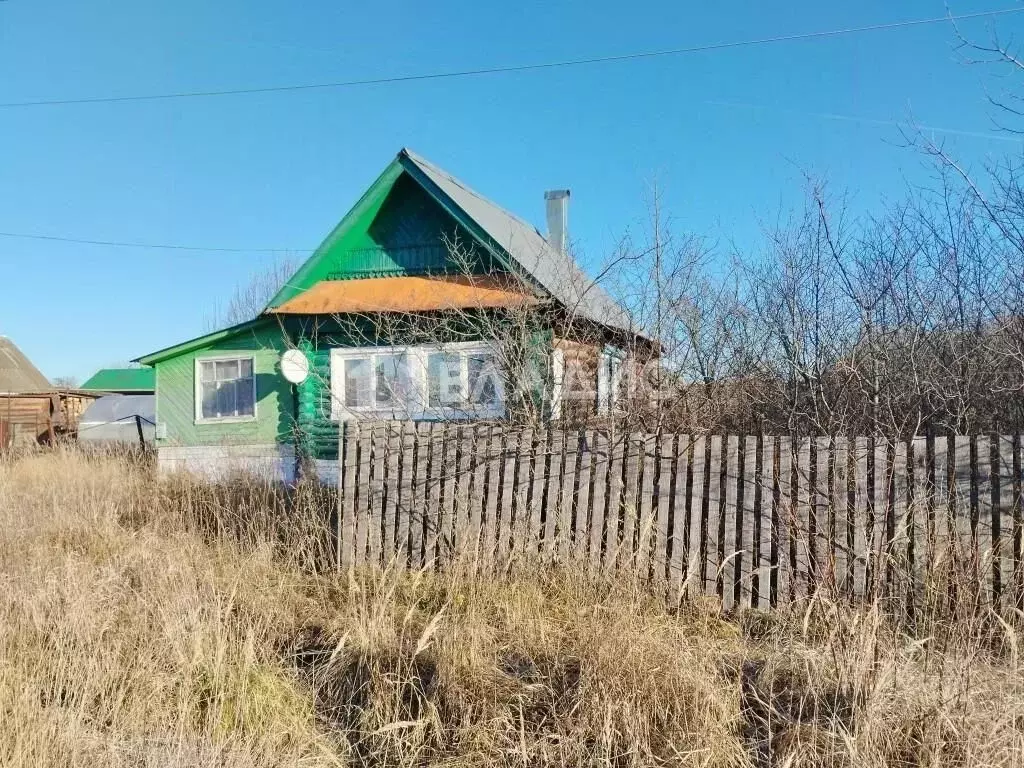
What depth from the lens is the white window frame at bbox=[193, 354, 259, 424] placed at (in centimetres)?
1339

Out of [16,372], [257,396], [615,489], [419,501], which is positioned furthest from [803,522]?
[16,372]

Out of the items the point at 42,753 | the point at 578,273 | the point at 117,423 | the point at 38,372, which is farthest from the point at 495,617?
the point at 38,372

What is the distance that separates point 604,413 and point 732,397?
147 cm

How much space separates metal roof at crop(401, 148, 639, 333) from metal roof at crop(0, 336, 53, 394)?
3399 centimetres

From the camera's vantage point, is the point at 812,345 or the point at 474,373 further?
the point at 474,373

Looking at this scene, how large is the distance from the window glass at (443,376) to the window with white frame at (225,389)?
15.7 ft

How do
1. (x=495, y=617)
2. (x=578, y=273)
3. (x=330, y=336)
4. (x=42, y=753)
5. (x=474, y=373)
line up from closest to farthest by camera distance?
(x=42, y=753)
(x=495, y=617)
(x=578, y=273)
(x=474, y=373)
(x=330, y=336)

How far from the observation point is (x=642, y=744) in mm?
2451

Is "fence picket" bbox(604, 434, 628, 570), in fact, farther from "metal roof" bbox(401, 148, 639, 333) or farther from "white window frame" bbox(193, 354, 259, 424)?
"white window frame" bbox(193, 354, 259, 424)

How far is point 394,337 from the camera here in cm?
1096

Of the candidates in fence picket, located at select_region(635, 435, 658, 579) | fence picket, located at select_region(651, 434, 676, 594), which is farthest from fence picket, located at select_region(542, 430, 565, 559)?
fence picket, located at select_region(651, 434, 676, 594)

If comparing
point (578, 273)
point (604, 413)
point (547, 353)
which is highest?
point (578, 273)

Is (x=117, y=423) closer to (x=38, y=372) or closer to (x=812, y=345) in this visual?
(x=812, y=345)

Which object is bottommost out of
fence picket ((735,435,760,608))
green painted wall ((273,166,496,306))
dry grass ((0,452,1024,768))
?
dry grass ((0,452,1024,768))
